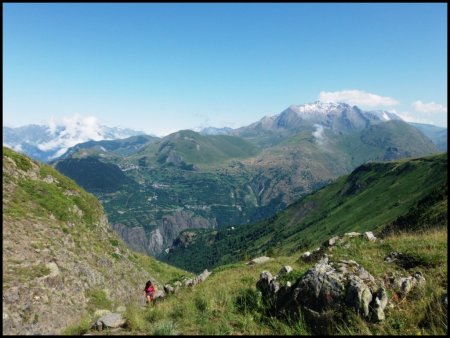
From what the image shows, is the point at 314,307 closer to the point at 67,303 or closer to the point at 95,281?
the point at 67,303

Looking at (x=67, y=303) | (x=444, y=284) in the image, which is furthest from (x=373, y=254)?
(x=67, y=303)

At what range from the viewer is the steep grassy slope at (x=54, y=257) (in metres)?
28.2

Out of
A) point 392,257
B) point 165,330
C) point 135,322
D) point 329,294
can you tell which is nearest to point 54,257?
point 135,322

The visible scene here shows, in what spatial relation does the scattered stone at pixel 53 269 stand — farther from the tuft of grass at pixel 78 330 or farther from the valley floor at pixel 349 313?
the valley floor at pixel 349 313

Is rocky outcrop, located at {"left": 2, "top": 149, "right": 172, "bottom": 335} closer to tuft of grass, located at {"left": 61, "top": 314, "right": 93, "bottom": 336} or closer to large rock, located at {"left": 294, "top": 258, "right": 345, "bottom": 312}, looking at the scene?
tuft of grass, located at {"left": 61, "top": 314, "right": 93, "bottom": 336}

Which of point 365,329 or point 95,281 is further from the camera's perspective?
point 95,281

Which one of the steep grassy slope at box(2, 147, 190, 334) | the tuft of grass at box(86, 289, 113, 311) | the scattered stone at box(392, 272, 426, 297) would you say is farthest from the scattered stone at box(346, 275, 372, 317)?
the tuft of grass at box(86, 289, 113, 311)

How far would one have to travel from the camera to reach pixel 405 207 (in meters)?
147

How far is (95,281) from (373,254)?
31.5 m

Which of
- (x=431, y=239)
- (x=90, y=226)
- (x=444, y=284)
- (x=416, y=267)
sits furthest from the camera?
(x=90, y=226)

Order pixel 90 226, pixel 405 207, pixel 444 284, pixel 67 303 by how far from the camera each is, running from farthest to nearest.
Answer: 1. pixel 405 207
2. pixel 90 226
3. pixel 67 303
4. pixel 444 284

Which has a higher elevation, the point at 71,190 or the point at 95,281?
the point at 71,190

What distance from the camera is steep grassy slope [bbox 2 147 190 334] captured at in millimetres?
28172

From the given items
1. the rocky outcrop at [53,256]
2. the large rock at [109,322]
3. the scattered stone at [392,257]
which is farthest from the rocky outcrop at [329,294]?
the rocky outcrop at [53,256]
